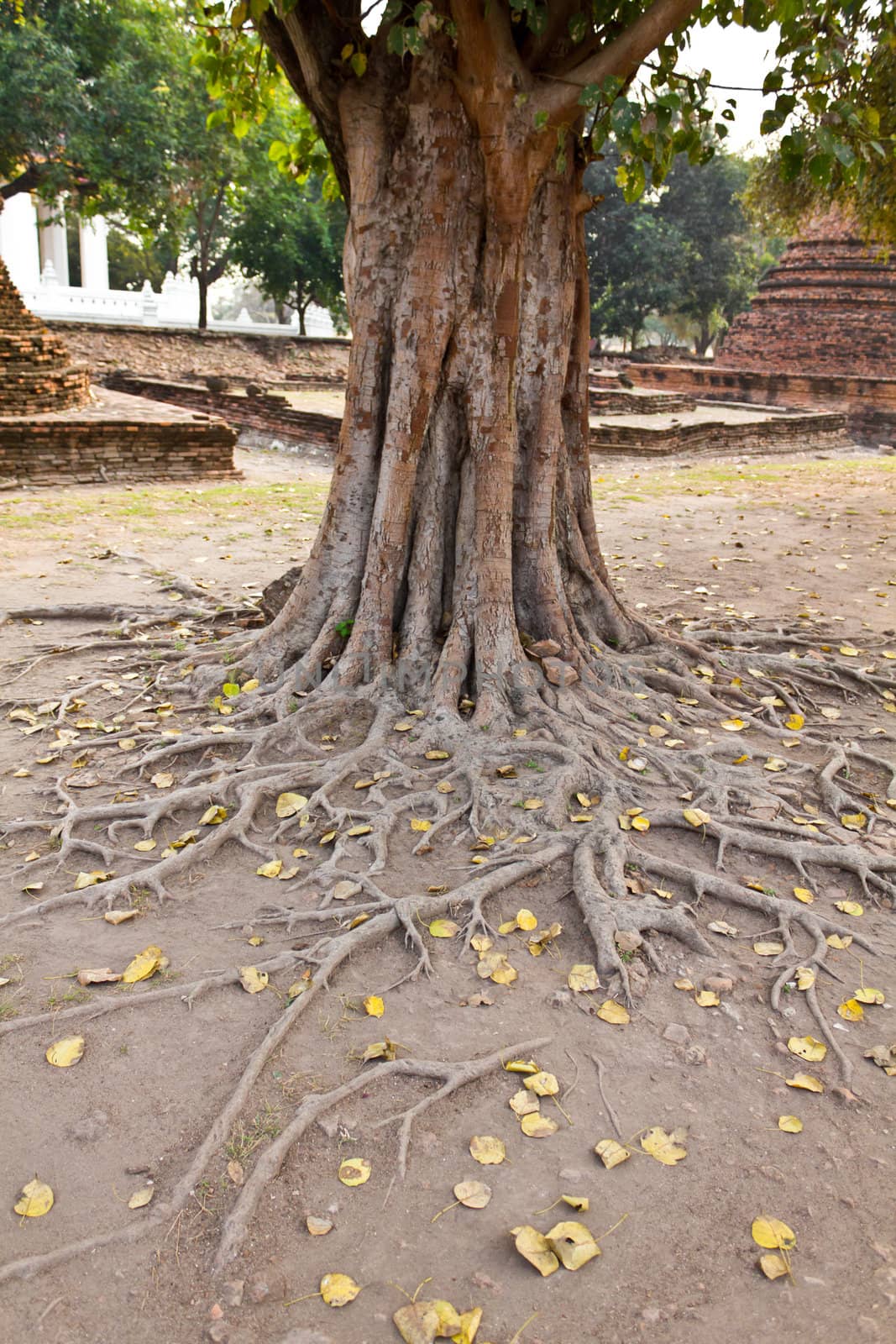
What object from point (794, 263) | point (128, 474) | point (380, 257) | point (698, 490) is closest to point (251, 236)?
point (794, 263)

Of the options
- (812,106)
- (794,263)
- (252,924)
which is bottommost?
(252,924)

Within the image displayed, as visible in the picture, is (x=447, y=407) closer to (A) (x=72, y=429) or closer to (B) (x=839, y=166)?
(B) (x=839, y=166)

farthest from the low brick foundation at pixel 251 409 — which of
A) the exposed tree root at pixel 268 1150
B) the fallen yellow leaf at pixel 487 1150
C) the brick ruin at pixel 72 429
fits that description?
the fallen yellow leaf at pixel 487 1150

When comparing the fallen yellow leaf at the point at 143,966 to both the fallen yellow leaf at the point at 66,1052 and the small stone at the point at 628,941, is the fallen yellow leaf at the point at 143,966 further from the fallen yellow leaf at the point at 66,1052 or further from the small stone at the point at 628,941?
the small stone at the point at 628,941

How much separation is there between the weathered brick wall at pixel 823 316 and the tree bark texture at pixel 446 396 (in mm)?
20404

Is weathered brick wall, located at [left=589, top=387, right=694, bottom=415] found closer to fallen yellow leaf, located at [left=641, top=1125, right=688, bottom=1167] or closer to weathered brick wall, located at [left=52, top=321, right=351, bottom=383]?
weathered brick wall, located at [left=52, top=321, right=351, bottom=383]

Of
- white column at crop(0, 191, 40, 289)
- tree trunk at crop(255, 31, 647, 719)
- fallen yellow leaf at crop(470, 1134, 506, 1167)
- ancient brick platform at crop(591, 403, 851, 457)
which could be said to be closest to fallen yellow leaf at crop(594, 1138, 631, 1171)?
fallen yellow leaf at crop(470, 1134, 506, 1167)

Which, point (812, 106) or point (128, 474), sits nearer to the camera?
point (812, 106)

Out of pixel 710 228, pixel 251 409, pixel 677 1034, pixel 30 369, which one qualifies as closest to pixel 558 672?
pixel 677 1034

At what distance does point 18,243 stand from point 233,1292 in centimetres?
3286

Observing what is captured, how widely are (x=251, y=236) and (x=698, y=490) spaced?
20.2 metres

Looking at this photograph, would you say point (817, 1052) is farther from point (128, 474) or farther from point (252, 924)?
point (128, 474)

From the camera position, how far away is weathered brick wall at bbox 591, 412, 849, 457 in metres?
15.2

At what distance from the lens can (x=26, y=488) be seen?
10.9m
